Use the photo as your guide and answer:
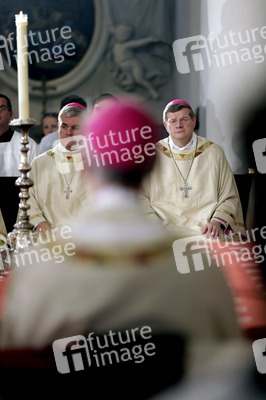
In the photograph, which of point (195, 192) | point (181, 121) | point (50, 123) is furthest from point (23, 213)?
point (50, 123)

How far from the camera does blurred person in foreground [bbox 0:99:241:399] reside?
0.86 m

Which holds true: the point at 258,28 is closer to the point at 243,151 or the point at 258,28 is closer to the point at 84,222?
the point at 243,151

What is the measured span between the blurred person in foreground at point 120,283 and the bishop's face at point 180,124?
2.96m

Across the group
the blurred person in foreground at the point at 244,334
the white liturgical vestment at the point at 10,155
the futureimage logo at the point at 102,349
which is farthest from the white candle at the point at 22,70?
the white liturgical vestment at the point at 10,155

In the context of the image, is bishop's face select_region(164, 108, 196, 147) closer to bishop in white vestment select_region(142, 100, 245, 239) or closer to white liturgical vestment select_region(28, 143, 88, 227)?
bishop in white vestment select_region(142, 100, 245, 239)

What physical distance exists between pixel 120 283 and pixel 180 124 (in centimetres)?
316

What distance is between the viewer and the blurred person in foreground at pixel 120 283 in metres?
0.86

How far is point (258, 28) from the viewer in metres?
5.30

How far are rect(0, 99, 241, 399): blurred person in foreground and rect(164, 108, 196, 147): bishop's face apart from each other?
2964mm

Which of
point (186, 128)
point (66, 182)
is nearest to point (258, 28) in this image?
point (186, 128)

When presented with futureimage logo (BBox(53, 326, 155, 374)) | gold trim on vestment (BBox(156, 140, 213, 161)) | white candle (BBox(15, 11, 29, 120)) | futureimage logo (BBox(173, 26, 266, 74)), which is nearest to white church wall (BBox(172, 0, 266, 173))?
futureimage logo (BBox(173, 26, 266, 74))

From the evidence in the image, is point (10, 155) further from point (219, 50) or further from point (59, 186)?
point (219, 50)

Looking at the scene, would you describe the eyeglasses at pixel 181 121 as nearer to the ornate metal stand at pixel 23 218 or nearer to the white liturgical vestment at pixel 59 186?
the white liturgical vestment at pixel 59 186

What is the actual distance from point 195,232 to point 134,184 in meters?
2.58
